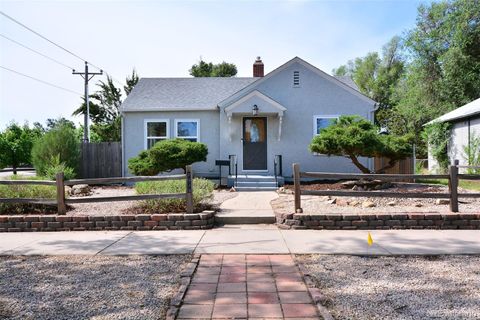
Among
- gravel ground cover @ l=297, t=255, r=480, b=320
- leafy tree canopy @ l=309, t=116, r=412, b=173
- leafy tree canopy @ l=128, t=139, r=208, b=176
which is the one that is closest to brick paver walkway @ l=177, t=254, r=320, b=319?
gravel ground cover @ l=297, t=255, r=480, b=320

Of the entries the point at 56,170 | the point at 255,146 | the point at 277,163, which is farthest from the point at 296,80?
the point at 56,170

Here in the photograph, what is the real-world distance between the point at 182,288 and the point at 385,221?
432 centimetres

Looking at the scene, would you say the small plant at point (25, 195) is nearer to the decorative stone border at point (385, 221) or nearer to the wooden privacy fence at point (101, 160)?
the decorative stone border at point (385, 221)

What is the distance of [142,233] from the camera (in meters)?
6.31

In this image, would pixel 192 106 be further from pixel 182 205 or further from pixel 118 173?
pixel 182 205

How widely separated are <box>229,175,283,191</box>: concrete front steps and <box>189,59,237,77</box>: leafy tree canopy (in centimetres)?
2755

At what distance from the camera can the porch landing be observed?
7008 mm

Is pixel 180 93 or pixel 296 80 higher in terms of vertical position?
pixel 296 80

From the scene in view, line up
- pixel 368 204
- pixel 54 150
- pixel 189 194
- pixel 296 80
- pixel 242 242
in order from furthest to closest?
pixel 296 80 → pixel 54 150 → pixel 368 204 → pixel 189 194 → pixel 242 242

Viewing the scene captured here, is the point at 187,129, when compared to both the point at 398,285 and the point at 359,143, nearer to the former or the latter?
the point at 359,143

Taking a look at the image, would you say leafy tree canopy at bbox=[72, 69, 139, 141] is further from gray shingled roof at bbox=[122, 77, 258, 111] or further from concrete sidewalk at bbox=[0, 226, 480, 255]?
concrete sidewalk at bbox=[0, 226, 480, 255]

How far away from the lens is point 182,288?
357 centimetres

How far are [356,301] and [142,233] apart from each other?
414cm

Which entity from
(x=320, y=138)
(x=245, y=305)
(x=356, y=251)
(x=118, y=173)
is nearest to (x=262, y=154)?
(x=320, y=138)
